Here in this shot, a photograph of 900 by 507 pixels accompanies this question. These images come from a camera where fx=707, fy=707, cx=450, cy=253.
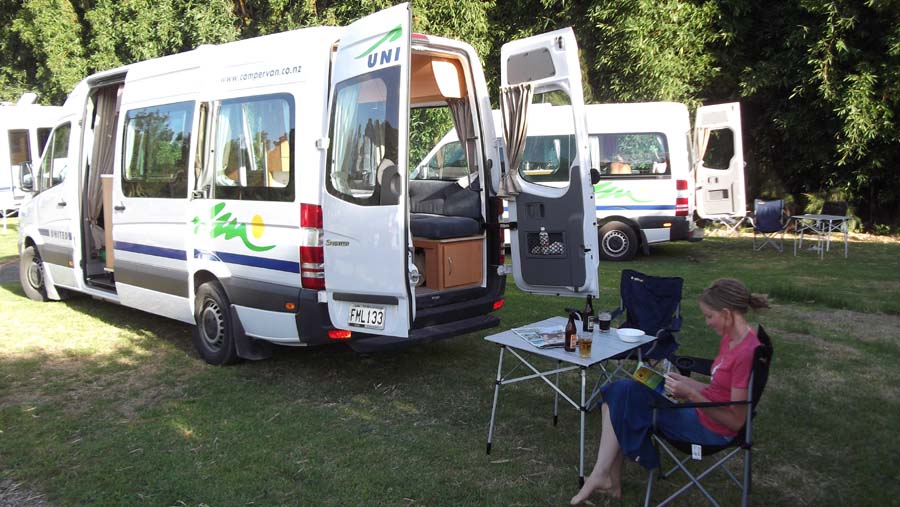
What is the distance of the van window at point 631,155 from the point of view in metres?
10.9

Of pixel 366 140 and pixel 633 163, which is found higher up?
pixel 633 163

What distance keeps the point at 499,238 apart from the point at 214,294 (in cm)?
227

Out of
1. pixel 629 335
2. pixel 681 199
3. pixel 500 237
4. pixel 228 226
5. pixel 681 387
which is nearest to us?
pixel 681 387

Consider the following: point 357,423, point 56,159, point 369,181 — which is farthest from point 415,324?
point 56,159

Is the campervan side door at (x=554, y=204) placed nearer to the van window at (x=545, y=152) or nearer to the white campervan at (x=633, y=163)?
the van window at (x=545, y=152)

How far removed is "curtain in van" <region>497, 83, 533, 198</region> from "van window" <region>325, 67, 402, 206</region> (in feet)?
4.88

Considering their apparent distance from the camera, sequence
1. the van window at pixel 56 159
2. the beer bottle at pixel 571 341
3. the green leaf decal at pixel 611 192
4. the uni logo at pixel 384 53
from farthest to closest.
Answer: the green leaf decal at pixel 611 192 → the van window at pixel 56 159 → the uni logo at pixel 384 53 → the beer bottle at pixel 571 341

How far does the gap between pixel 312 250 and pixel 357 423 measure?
117 centimetres

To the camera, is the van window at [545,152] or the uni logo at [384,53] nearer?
the uni logo at [384,53]

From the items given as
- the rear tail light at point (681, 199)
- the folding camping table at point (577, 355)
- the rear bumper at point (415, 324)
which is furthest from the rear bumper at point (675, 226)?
the folding camping table at point (577, 355)

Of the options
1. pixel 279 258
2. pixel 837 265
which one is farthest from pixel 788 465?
pixel 837 265

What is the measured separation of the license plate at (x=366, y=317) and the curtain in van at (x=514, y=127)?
5.71 ft

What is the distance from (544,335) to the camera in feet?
13.5

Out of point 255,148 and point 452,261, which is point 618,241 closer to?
point 452,261
